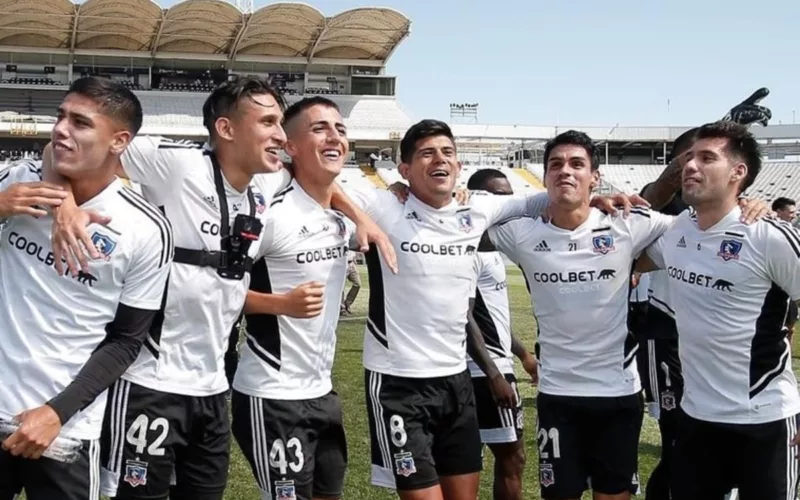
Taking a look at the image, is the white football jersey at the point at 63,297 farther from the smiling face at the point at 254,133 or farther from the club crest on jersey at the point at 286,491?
the club crest on jersey at the point at 286,491

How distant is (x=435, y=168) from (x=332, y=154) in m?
0.66

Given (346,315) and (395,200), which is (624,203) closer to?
(395,200)

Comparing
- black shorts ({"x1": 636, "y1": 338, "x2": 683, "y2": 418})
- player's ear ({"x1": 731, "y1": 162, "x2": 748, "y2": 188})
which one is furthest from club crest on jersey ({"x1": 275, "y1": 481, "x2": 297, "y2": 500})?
black shorts ({"x1": 636, "y1": 338, "x2": 683, "y2": 418})

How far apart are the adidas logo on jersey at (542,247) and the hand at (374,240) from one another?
797 mm

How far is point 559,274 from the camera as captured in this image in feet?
14.3

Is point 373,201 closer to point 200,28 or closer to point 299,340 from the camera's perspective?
point 299,340

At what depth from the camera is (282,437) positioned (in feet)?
12.3

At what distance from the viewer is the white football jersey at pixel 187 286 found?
340 centimetres

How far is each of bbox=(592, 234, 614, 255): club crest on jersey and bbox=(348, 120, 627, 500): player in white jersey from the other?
0.24 metres

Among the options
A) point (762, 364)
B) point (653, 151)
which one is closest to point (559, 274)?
point (762, 364)

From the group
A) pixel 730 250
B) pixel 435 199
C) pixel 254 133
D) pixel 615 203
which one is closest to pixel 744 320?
pixel 730 250

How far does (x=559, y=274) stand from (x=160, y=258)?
212 centimetres

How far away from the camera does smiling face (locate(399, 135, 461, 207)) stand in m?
4.41

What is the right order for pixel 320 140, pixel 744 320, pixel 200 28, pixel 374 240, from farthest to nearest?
1. pixel 200 28
2. pixel 374 240
3. pixel 320 140
4. pixel 744 320
